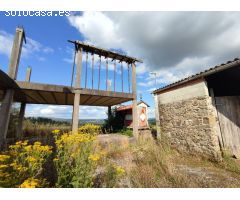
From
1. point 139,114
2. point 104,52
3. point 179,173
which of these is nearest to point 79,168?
point 179,173

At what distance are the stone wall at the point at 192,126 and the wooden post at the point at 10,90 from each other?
756 centimetres

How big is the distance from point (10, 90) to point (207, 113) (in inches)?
323

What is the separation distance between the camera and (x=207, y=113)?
18.6ft

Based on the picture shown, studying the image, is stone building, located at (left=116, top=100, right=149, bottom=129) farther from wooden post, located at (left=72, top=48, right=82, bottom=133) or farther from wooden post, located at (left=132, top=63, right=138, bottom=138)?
wooden post, located at (left=72, top=48, right=82, bottom=133)

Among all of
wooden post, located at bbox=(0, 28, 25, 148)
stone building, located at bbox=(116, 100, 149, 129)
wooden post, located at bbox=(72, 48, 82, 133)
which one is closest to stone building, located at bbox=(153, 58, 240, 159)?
wooden post, located at bbox=(72, 48, 82, 133)

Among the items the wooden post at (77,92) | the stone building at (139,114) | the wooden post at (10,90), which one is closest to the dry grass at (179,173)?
the wooden post at (77,92)

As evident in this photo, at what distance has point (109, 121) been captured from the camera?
13266 millimetres

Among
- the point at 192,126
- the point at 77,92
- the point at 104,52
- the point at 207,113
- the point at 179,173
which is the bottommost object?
the point at 179,173

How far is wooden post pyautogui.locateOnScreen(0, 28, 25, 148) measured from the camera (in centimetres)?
575

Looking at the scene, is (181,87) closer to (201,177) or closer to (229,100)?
(229,100)

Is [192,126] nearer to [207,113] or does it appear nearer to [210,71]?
[207,113]

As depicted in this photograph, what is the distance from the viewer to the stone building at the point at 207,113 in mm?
5598
